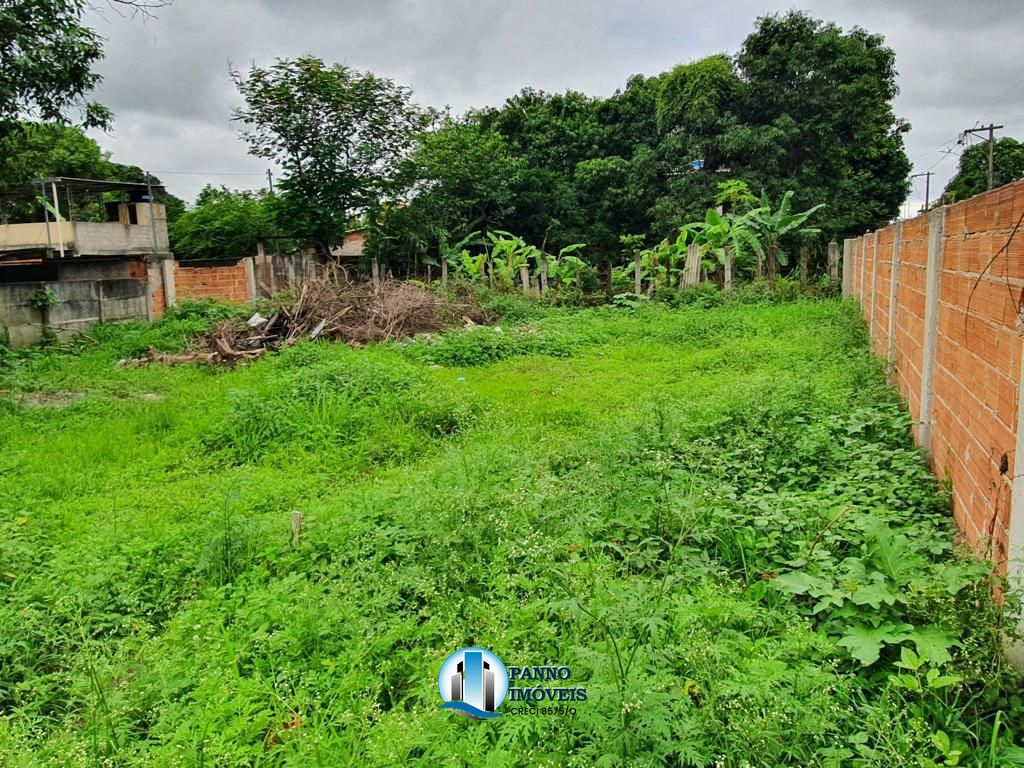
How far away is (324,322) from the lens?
10.8m

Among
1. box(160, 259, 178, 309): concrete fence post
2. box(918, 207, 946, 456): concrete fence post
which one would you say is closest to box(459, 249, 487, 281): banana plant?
box(160, 259, 178, 309): concrete fence post

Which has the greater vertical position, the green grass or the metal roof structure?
the metal roof structure

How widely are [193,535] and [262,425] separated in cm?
215


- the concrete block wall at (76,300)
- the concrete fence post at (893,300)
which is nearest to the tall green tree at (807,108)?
the concrete fence post at (893,300)

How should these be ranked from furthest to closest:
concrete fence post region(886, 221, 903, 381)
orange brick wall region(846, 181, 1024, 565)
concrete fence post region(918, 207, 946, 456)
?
1. concrete fence post region(886, 221, 903, 381)
2. concrete fence post region(918, 207, 946, 456)
3. orange brick wall region(846, 181, 1024, 565)

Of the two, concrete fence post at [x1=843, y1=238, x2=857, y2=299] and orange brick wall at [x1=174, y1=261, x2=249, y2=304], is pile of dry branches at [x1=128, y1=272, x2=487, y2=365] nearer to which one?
orange brick wall at [x1=174, y1=261, x2=249, y2=304]

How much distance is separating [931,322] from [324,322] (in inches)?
353

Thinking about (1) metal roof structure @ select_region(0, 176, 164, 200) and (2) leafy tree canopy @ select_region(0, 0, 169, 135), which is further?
(1) metal roof structure @ select_region(0, 176, 164, 200)

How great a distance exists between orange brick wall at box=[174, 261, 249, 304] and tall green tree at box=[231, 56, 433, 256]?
2.44 meters

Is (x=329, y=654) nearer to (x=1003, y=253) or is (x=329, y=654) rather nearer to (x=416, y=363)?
(x=1003, y=253)

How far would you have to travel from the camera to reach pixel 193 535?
12.3 feet

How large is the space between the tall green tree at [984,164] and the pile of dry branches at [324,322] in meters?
27.1

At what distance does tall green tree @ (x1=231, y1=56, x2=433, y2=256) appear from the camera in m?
15.5

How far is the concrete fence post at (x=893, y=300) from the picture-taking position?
5258mm
